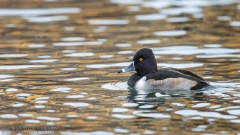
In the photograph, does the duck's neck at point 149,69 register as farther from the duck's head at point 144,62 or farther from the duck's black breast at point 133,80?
the duck's black breast at point 133,80

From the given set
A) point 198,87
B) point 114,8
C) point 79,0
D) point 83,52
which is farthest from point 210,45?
point 79,0

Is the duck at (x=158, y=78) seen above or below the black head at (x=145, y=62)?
below

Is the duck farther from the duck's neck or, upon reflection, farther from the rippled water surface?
the rippled water surface

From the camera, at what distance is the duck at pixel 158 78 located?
1134cm

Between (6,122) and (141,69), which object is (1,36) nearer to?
(141,69)

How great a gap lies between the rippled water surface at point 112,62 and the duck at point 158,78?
183 millimetres

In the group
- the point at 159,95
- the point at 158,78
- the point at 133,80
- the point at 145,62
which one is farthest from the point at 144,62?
the point at 159,95

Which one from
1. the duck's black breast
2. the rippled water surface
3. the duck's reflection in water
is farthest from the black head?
the duck's reflection in water

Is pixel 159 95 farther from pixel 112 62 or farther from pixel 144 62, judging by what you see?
pixel 112 62

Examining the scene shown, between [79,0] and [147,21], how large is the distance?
19.4 feet

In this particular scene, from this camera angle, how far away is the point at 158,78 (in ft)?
37.7

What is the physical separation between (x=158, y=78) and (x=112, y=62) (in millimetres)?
3124

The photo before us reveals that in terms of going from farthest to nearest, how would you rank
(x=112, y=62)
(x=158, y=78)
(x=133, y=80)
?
(x=112, y=62)
(x=133, y=80)
(x=158, y=78)

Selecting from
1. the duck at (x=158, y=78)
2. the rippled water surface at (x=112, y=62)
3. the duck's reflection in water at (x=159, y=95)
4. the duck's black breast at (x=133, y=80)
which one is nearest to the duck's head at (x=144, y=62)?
the duck at (x=158, y=78)
